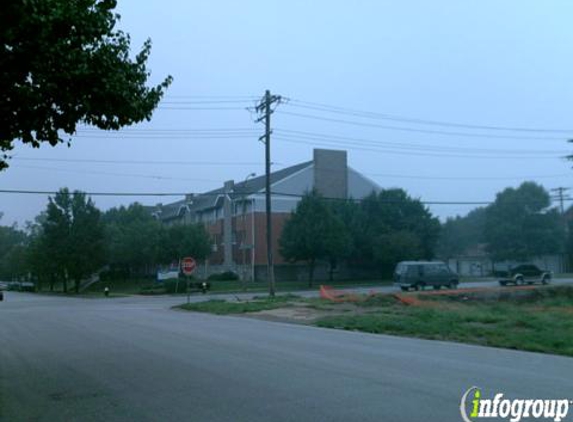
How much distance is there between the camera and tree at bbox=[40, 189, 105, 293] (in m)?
62.0

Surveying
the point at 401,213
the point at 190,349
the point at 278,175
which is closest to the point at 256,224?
the point at 278,175

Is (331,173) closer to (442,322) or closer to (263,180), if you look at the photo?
(263,180)

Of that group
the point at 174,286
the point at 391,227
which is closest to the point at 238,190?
the point at 391,227

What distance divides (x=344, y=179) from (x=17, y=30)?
64.6m

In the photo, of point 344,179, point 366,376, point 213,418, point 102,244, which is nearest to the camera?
point 213,418

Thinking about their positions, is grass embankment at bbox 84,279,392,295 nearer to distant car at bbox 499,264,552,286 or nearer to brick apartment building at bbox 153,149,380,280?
brick apartment building at bbox 153,149,380,280

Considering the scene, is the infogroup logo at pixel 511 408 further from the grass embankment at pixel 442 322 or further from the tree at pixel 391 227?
the tree at pixel 391 227

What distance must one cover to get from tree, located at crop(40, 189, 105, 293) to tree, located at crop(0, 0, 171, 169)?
53.0 meters

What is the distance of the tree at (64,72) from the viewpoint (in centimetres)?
890

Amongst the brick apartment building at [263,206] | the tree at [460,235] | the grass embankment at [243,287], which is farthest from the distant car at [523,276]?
the tree at [460,235]

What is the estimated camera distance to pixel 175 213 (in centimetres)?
9362

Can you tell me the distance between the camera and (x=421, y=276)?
140 feet

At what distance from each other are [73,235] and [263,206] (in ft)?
64.5

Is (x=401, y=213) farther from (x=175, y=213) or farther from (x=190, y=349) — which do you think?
(x=190, y=349)
